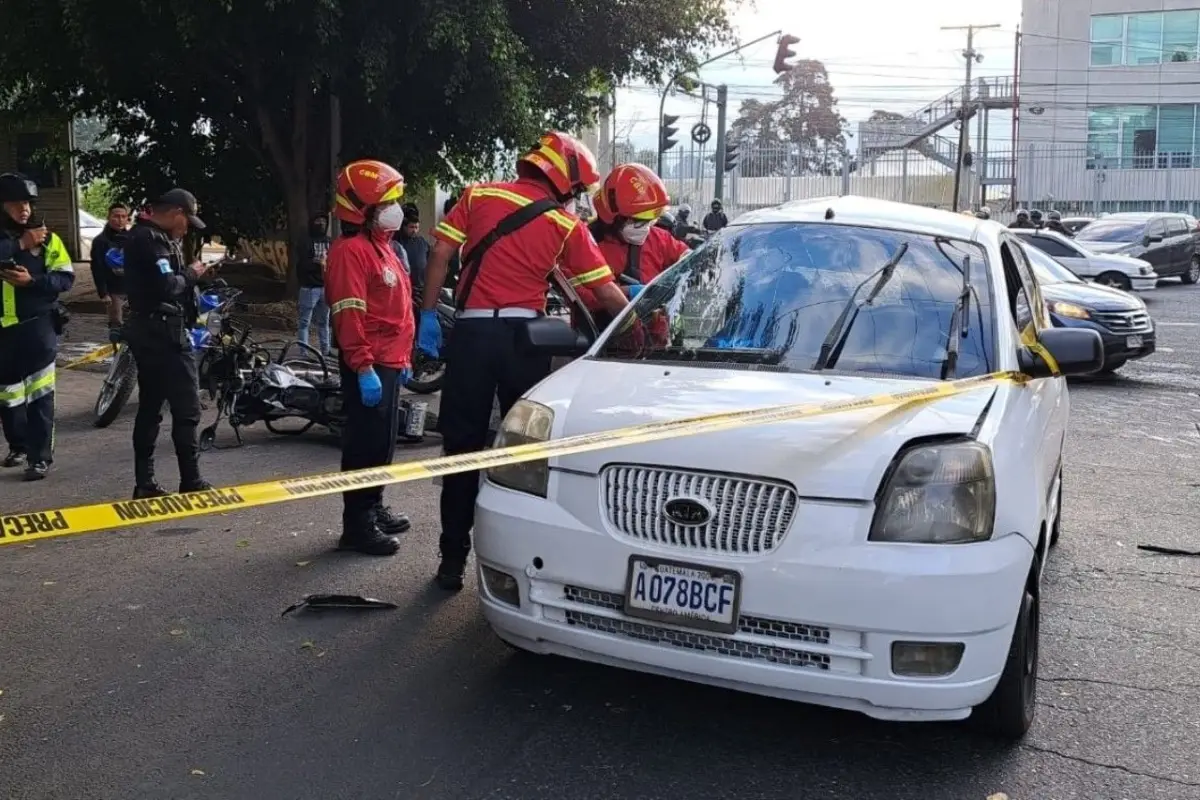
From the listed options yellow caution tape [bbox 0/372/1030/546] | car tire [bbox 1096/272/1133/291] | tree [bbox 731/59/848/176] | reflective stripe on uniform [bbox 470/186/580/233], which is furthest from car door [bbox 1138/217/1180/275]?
tree [bbox 731/59/848/176]

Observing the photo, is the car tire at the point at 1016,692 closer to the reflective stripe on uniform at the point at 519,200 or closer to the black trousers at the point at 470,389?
the black trousers at the point at 470,389

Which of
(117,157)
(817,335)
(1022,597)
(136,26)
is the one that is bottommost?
(1022,597)

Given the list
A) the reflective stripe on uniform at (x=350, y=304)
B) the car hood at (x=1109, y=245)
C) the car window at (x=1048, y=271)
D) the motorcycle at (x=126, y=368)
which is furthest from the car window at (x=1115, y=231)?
the reflective stripe on uniform at (x=350, y=304)

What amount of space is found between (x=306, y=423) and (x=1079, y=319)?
8.05 metres

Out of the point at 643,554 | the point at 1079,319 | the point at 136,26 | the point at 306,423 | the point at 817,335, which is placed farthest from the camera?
the point at 136,26

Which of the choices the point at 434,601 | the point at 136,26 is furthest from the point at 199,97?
the point at 434,601

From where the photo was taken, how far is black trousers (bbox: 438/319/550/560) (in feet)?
17.0

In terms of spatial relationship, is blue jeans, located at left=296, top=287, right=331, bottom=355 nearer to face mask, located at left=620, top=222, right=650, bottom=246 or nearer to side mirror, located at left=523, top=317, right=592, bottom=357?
face mask, located at left=620, top=222, right=650, bottom=246

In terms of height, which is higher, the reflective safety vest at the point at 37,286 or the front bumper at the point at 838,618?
the reflective safety vest at the point at 37,286

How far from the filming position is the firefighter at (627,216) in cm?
679

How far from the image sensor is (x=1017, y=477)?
3.62 metres

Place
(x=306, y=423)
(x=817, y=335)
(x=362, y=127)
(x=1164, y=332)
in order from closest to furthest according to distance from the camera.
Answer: (x=817, y=335), (x=306, y=423), (x=362, y=127), (x=1164, y=332)

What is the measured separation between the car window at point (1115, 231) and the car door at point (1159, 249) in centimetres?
18

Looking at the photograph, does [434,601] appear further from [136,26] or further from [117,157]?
[117,157]
